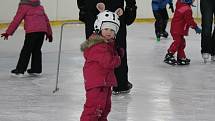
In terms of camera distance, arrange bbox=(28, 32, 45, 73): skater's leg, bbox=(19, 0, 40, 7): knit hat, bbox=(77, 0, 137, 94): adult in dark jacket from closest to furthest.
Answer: bbox=(77, 0, 137, 94): adult in dark jacket, bbox=(19, 0, 40, 7): knit hat, bbox=(28, 32, 45, 73): skater's leg

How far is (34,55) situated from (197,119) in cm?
278

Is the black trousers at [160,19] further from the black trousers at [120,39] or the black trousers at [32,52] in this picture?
the black trousers at [120,39]

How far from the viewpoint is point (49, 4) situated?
1412 centimetres

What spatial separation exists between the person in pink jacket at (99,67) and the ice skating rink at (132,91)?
817 millimetres

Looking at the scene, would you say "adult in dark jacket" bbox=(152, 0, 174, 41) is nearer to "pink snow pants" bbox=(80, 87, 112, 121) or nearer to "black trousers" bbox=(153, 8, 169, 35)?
"black trousers" bbox=(153, 8, 169, 35)

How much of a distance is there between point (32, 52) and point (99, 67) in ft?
10.5

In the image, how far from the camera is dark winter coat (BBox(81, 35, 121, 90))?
3711 millimetres

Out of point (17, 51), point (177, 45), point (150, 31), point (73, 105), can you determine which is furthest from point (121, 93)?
point (150, 31)

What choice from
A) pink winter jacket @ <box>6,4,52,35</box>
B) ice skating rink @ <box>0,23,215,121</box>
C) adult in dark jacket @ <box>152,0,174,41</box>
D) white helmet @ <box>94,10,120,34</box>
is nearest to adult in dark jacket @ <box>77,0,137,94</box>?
ice skating rink @ <box>0,23,215,121</box>

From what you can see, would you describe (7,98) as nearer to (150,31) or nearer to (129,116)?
(129,116)

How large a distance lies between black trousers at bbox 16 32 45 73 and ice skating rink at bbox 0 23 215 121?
0.43 ft

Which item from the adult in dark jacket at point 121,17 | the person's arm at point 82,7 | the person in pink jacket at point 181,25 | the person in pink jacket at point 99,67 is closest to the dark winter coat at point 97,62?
the person in pink jacket at point 99,67

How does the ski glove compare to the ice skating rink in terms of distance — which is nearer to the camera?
the ice skating rink

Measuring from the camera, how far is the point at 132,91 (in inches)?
227
